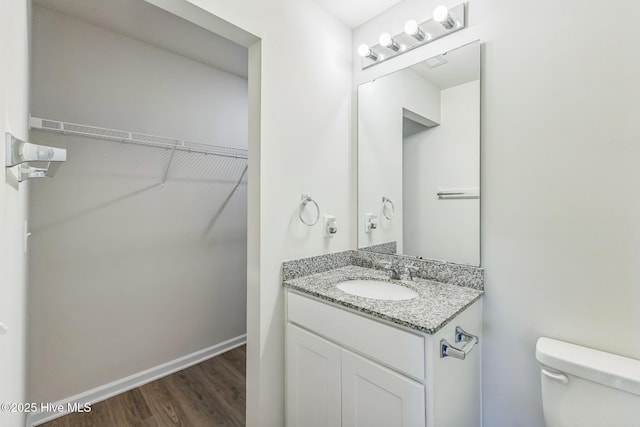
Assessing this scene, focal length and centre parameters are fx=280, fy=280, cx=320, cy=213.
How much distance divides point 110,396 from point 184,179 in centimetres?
160

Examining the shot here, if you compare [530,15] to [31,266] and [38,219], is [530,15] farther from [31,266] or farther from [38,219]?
[31,266]

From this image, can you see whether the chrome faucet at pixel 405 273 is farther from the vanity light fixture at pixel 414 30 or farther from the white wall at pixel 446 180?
the vanity light fixture at pixel 414 30

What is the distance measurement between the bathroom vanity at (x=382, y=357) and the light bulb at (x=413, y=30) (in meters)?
1.38

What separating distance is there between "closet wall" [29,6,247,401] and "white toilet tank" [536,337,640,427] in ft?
7.37

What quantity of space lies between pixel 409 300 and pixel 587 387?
0.65 metres

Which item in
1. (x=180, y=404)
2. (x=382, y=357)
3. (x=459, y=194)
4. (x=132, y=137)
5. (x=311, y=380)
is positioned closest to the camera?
(x=382, y=357)

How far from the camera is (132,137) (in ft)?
6.44

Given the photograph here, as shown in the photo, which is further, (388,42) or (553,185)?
(388,42)

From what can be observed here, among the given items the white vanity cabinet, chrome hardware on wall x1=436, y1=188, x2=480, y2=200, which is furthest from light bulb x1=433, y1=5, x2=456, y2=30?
the white vanity cabinet

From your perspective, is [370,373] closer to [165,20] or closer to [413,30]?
[413,30]

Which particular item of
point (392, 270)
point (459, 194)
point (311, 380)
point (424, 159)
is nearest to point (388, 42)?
point (424, 159)

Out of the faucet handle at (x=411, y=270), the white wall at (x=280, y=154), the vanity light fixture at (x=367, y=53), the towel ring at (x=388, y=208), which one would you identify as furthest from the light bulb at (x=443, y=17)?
the faucet handle at (x=411, y=270)

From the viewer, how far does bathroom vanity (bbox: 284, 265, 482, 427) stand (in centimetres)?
101

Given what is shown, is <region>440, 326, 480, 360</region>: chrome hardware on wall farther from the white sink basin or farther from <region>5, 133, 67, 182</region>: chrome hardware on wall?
<region>5, 133, 67, 182</region>: chrome hardware on wall
